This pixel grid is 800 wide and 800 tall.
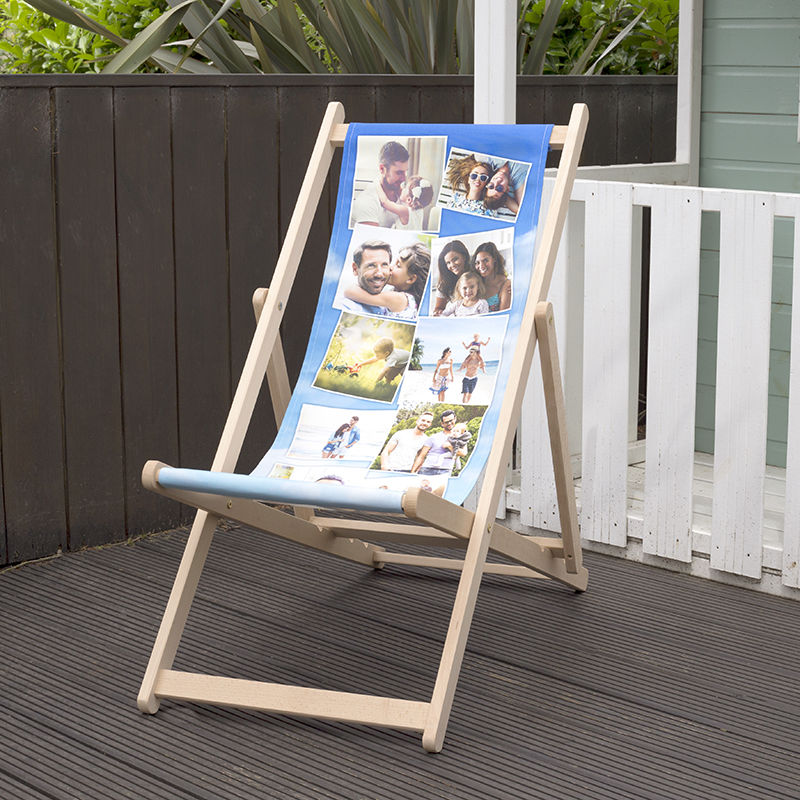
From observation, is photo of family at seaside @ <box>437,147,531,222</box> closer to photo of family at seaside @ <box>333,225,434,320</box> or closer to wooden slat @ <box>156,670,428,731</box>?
photo of family at seaside @ <box>333,225,434,320</box>

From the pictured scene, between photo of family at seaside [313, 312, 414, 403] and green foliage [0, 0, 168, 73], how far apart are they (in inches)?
108

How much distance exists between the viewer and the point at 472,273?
9.20ft

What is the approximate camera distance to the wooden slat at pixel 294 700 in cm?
231

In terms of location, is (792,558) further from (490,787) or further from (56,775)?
(56,775)

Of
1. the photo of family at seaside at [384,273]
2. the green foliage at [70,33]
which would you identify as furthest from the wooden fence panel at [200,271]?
the green foliage at [70,33]

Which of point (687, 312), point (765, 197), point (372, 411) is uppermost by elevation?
point (765, 197)

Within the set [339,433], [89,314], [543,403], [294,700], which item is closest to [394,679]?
[294,700]

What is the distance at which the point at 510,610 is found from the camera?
118 inches

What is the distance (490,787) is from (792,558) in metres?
1.18

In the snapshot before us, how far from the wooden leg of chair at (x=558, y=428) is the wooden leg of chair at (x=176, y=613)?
0.82 m

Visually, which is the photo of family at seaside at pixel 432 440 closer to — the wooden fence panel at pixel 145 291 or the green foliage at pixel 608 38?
the wooden fence panel at pixel 145 291

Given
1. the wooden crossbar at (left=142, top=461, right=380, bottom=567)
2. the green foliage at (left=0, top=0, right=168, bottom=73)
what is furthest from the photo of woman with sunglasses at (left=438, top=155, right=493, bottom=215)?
the green foliage at (left=0, top=0, right=168, bottom=73)

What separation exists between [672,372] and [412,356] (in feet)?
2.53

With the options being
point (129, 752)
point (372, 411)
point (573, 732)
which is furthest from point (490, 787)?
point (372, 411)
